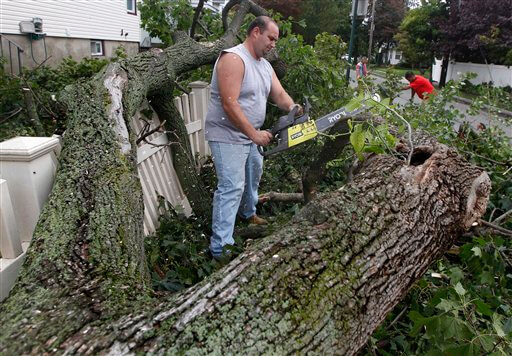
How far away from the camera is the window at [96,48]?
15261mm

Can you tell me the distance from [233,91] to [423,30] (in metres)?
29.5

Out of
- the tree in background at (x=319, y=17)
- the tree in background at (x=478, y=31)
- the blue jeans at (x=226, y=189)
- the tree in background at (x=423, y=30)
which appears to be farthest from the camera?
the tree in background at (x=319, y=17)

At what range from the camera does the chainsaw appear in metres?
2.92

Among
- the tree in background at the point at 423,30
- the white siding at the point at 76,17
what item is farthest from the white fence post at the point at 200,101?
the tree in background at the point at 423,30

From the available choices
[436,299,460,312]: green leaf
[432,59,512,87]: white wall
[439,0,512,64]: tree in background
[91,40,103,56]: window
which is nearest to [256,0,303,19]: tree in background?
[432,59,512,87]: white wall

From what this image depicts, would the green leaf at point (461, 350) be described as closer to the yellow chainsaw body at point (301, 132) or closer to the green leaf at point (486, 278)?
the green leaf at point (486, 278)

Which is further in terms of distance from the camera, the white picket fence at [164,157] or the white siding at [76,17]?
the white siding at [76,17]

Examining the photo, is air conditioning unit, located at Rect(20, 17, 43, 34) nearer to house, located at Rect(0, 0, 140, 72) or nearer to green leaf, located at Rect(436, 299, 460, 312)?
house, located at Rect(0, 0, 140, 72)

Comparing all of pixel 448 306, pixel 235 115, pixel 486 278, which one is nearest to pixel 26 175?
pixel 235 115

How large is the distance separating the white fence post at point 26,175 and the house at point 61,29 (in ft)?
23.7

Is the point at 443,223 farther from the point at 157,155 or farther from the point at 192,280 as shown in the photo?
the point at 157,155

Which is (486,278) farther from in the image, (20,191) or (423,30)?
(423,30)

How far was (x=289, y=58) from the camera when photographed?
16.7ft

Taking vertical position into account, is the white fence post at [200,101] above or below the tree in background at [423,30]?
below
